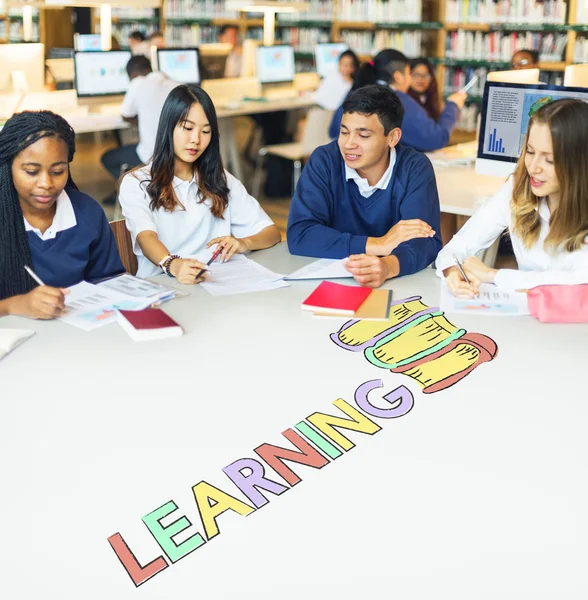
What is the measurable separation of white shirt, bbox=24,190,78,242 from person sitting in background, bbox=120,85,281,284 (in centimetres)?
24

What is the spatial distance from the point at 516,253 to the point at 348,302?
527mm

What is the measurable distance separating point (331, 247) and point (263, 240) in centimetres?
→ 23

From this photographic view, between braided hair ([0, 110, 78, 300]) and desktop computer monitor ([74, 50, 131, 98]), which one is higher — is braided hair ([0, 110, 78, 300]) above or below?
below

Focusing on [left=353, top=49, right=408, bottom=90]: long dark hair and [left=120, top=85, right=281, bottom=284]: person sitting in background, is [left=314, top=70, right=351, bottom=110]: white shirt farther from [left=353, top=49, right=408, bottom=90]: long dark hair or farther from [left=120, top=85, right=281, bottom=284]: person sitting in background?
[left=120, top=85, right=281, bottom=284]: person sitting in background

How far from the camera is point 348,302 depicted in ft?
5.96

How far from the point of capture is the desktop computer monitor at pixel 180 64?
582cm

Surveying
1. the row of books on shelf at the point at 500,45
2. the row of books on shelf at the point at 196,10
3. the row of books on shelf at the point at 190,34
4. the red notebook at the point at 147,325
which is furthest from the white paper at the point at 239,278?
the row of books on shelf at the point at 190,34

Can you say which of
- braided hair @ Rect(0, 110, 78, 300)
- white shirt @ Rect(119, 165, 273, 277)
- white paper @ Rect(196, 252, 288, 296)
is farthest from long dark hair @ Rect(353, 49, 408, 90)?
braided hair @ Rect(0, 110, 78, 300)

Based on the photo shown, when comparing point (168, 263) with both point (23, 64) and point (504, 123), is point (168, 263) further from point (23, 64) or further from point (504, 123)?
point (23, 64)

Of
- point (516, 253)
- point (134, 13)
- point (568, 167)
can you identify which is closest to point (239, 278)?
point (516, 253)

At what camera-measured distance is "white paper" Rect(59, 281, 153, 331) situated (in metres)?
1.71

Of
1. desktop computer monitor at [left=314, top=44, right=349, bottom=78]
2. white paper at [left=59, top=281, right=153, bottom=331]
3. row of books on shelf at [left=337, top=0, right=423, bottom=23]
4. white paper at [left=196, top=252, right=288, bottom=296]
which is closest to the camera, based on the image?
white paper at [left=59, top=281, right=153, bottom=331]

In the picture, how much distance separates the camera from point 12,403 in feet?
4.49

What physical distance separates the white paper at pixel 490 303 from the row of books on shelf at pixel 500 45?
477cm
